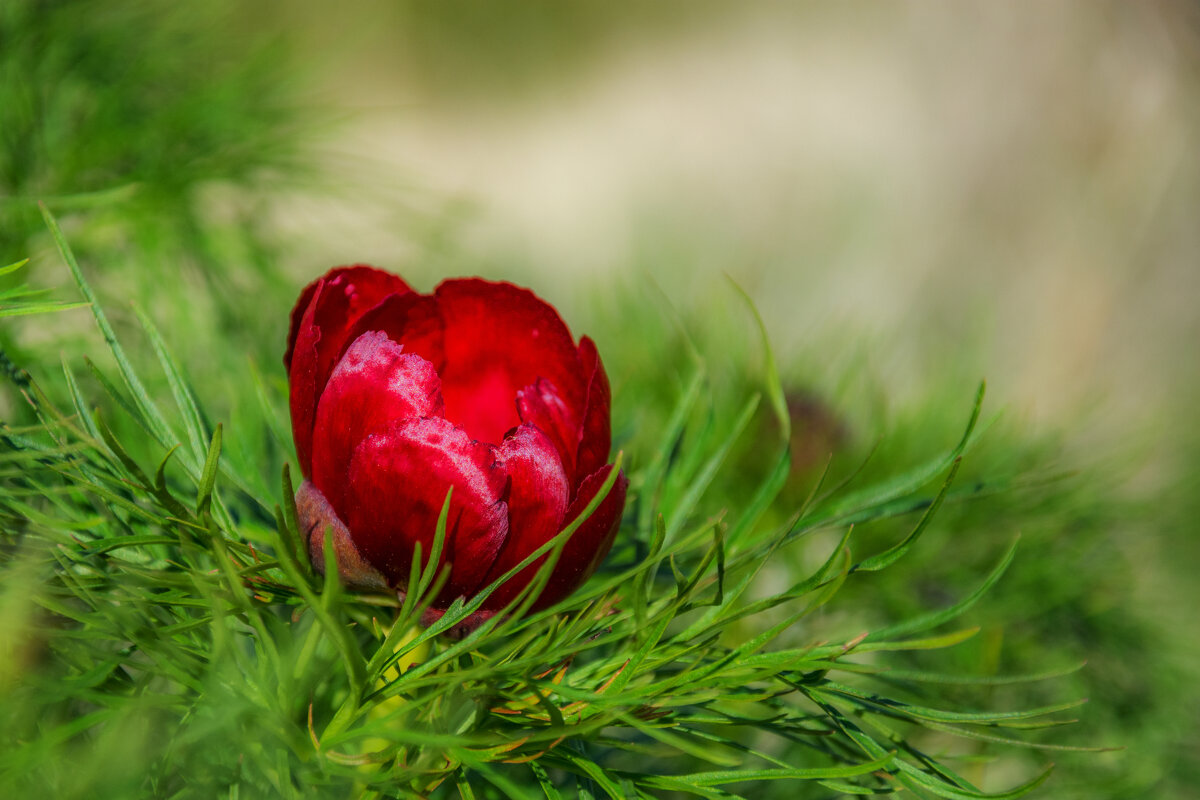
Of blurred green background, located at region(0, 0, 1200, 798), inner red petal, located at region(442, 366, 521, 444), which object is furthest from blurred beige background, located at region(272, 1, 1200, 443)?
inner red petal, located at region(442, 366, 521, 444)

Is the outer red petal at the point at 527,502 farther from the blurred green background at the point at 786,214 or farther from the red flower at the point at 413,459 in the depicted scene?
the blurred green background at the point at 786,214

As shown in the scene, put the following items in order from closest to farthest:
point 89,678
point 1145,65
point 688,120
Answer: point 89,678 < point 1145,65 < point 688,120

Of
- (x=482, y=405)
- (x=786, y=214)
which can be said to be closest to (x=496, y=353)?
(x=482, y=405)

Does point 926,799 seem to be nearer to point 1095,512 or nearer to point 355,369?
point 355,369

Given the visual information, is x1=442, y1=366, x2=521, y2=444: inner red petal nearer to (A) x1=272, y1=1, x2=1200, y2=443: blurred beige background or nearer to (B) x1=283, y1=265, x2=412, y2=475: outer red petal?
(B) x1=283, y1=265, x2=412, y2=475: outer red petal

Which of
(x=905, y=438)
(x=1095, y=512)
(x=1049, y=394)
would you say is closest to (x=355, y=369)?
(x=905, y=438)

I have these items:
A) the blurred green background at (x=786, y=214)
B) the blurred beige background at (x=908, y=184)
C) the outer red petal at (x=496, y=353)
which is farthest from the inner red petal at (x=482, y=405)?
the blurred beige background at (x=908, y=184)

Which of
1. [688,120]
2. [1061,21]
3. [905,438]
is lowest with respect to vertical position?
[905,438]
